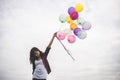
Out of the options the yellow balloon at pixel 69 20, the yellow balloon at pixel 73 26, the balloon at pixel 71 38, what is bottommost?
the balloon at pixel 71 38

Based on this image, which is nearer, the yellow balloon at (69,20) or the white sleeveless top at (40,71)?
the white sleeveless top at (40,71)

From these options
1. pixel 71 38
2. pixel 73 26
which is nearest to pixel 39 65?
pixel 71 38

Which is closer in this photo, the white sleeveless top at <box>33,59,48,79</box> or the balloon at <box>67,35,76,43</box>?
the white sleeveless top at <box>33,59,48,79</box>

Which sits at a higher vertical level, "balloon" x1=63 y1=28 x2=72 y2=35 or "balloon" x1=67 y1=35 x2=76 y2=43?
"balloon" x1=63 y1=28 x2=72 y2=35

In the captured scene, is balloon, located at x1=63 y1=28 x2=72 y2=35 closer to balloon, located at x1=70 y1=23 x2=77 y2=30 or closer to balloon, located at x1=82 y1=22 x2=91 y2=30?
balloon, located at x1=70 y1=23 x2=77 y2=30

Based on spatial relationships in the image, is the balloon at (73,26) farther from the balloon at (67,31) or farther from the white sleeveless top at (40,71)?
the white sleeveless top at (40,71)

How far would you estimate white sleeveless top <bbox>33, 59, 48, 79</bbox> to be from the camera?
3443 mm

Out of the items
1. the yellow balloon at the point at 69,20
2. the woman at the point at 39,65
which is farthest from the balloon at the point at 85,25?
the woman at the point at 39,65

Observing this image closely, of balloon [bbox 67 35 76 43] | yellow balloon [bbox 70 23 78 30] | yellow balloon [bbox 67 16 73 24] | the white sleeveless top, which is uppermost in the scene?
yellow balloon [bbox 67 16 73 24]

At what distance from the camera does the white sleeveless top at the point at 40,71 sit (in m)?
3.44

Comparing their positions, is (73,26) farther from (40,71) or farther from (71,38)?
(40,71)

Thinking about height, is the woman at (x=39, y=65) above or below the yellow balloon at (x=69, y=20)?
below

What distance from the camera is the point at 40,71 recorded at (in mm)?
3457

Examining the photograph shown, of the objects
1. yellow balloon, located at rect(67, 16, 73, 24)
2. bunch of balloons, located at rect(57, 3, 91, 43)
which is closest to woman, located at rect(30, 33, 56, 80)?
bunch of balloons, located at rect(57, 3, 91, 43)
